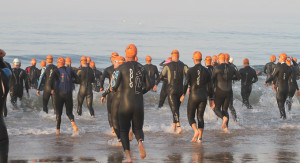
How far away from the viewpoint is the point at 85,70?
55.4 feet

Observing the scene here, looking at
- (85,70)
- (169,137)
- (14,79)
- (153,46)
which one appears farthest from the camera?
(153,46)

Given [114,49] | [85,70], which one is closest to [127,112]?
[85,70]

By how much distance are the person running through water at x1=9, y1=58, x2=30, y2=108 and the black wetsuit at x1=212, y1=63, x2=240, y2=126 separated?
662 centimetres

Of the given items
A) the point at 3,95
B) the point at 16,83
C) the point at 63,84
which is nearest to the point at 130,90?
the point at 3,95

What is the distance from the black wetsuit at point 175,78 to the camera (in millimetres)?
13431

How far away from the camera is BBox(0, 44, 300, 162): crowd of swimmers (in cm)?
927

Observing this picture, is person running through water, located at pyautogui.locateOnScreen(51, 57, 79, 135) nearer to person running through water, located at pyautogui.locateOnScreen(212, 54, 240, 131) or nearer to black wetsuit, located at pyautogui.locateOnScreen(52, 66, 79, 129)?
black wetsuit, located at pyautogui.locateOnScreen(52, 66, 79, 129)

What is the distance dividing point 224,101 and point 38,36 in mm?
60477

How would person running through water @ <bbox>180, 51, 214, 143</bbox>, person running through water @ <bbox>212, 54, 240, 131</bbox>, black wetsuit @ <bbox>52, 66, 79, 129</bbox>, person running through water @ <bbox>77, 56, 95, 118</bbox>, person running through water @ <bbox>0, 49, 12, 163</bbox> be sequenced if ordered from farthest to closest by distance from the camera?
person running through water @ <bbox>77, 56, 95, 118</bbox> < person running through water @ <bbox>212, 54, 240, 131</bbox> < black wetsuit @ <bbox>52, 66, 79, 129</bbox> < person running through water @ <bbox>180, 51, 214, 143</bbox> < person running through water @ <bbox>0, 49, 12, 163</bbox>

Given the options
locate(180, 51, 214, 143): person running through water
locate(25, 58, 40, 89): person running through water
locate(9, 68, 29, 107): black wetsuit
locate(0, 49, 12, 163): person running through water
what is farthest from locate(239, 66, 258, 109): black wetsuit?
locate(0, 49, 12, 163): person running through water

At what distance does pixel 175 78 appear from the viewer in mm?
13562

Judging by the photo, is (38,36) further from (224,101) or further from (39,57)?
(224,101)

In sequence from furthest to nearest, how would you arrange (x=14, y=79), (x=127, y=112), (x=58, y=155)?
(x=14, y=79)
(x=58, y=155)
(x=127, y=112)

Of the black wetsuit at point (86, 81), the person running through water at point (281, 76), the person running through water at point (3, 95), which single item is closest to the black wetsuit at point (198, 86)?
the person running through water at point (281, 76)
